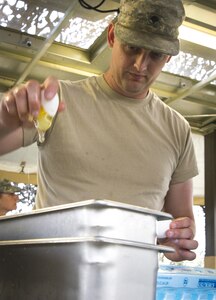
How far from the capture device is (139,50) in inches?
53.4

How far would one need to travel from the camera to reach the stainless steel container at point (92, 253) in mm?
585

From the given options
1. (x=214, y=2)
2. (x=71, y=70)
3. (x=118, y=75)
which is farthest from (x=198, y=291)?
(x=71, y=70)

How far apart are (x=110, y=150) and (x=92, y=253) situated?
2.44 feet

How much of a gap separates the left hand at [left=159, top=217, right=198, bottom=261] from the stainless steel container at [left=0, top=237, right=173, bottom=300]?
325mm

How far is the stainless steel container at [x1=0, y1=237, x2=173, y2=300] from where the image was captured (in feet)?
1.91

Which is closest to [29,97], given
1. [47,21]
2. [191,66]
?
[47,21]

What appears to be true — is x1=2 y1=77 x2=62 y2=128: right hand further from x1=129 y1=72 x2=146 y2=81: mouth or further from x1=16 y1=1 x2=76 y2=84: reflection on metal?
x1=16 y1=1 x2=76 y2=84: reflection on metal

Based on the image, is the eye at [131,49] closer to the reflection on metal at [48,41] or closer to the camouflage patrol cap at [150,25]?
the camouflage patrol cap at [150,25]

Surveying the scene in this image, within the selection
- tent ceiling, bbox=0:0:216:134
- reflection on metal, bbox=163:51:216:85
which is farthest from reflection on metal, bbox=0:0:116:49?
reflection on metal, bbox=163:51:216:85

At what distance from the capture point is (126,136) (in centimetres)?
137

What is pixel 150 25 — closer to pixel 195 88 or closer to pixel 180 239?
pixel 180 239

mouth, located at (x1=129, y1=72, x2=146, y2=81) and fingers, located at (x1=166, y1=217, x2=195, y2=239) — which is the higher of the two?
mouth, located at (x1=129, y1=72, x2=146, y2=81)

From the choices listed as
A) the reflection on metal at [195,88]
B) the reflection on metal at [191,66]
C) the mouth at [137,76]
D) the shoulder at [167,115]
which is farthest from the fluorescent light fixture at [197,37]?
the mouth at [137,76]

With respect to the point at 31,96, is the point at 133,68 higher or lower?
higher
